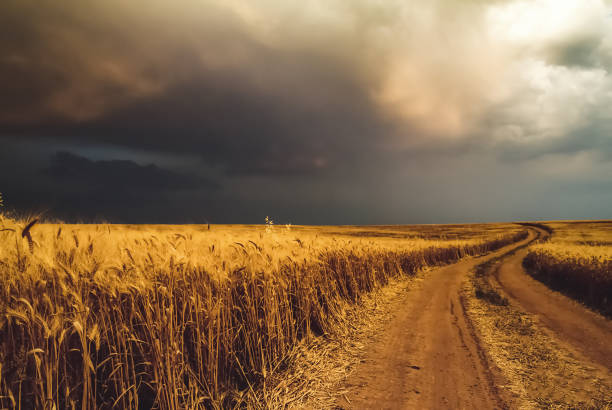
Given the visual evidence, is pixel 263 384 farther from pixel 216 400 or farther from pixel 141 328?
pixel 141 328

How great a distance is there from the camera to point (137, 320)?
340cm

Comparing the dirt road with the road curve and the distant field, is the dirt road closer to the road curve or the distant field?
the distant field

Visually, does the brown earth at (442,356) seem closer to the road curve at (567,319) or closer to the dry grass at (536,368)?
the road curve at (567,319)

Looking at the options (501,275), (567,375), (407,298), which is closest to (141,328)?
(567,375)

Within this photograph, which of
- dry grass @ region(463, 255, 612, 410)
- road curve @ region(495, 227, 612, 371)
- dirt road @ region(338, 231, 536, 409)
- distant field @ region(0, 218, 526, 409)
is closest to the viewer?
distant field @ region(0, 218, 526, 409)

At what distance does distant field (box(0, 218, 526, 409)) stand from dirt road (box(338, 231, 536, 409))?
133 centimetres

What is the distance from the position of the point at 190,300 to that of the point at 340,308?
421 centimetres

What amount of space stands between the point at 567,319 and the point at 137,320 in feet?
34.6

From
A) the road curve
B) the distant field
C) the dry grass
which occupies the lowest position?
the road curve

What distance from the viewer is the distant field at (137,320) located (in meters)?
2.62

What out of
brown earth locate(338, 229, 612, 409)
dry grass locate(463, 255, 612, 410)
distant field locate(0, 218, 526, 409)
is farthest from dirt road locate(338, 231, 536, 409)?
distant field locate(0, 218, 526, 409)

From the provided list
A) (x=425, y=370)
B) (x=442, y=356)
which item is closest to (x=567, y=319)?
(x=442, y=356)

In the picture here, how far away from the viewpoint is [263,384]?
3668 mm

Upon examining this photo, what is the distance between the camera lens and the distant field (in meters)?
2.62
